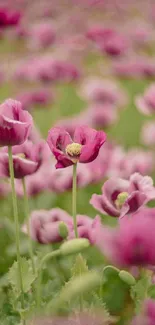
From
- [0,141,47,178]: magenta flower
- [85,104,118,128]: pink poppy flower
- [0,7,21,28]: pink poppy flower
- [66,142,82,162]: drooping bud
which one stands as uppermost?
[66,142,82,162]: drooping bud

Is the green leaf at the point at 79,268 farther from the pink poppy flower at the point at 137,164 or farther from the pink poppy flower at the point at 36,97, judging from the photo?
the pink poppy flower at the point at 36,97

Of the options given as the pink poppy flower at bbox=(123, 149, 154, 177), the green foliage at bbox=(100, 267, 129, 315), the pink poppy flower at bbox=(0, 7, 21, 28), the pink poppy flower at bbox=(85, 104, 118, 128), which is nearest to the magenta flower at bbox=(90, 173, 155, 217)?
the green foliage at bbox=(100, 267, 129, 315)

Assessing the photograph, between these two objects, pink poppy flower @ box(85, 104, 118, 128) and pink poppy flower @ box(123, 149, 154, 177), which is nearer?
pink poppy flower @ box(123, 149, 154, 177)

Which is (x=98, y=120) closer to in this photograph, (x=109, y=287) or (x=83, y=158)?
(x=109, y=287)

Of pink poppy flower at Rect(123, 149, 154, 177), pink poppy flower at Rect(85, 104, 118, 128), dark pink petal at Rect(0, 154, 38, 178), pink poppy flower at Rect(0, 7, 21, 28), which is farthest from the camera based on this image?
pink poppy flower at Rect(85, 104, 118, 128)

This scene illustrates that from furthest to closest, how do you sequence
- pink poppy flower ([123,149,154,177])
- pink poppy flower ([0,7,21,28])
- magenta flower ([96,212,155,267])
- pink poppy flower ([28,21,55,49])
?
pink poppy flower ([28,21,55,49]) → pink poppy flower ([0,7,21,28]) → pink poppy flower ([123,149,154,177]) → magenta flower ([96,212,155,267])

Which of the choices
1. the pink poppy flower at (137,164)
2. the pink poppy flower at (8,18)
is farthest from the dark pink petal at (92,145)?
the pink poppy flower at (8,18)

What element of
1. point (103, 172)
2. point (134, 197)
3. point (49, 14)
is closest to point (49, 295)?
point (134, 197)

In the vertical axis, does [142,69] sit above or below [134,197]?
below

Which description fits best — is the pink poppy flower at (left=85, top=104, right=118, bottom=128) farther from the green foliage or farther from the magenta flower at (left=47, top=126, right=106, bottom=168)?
the magenta flower at (left=47, top=126, right=106, bottom=168)
